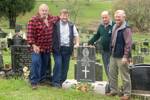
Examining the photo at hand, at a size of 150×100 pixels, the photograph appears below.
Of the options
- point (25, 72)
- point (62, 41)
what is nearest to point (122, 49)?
point (62, 41)

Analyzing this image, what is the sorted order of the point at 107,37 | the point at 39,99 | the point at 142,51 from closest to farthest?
the point at 39,99, the point at 107,37, the point at 142,51

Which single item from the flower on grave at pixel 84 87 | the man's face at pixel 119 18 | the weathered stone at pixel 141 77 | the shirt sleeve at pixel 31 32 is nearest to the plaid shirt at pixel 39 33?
the shirt sleeve at pixel 31 32

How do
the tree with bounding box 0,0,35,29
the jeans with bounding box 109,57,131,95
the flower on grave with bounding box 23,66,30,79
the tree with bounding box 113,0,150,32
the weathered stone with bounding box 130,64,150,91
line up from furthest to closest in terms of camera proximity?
the tree with bounding box 113,0,150,32
the tree with bounding box 0,0,35,29
the flower on grave with bounding box 23,66,30,79
the weathered stone with bounding box 130,64,150,91
the jeans with bounding box 109,57,131,95

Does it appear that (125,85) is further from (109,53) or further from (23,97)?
(23,97)

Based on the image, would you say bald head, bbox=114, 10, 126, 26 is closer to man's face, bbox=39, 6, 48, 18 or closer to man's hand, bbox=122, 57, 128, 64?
man's hand, bbox=122, 57, 128, 64

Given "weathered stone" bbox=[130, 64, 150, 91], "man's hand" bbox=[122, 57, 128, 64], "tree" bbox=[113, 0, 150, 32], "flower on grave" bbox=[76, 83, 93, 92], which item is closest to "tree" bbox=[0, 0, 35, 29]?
"tree" bbox=[113, 0, 150, 32]

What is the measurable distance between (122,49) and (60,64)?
1805 millimetres

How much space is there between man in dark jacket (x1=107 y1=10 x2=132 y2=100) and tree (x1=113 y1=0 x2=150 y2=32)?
166 ft

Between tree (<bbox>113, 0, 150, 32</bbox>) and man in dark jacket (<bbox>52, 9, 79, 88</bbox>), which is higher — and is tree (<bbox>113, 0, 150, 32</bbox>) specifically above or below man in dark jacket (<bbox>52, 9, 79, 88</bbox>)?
above

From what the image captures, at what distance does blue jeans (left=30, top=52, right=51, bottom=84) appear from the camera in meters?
11.9

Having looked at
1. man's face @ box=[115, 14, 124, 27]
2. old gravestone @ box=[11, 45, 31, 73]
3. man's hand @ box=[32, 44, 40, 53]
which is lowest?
old gravestone @ box=[11, 45, 31, 73]

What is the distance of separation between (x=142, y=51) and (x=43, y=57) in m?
23.4

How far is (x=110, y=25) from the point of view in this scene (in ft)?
38.5

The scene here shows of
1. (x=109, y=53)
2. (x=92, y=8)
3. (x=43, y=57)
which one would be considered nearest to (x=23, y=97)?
(x=43, y=57)
